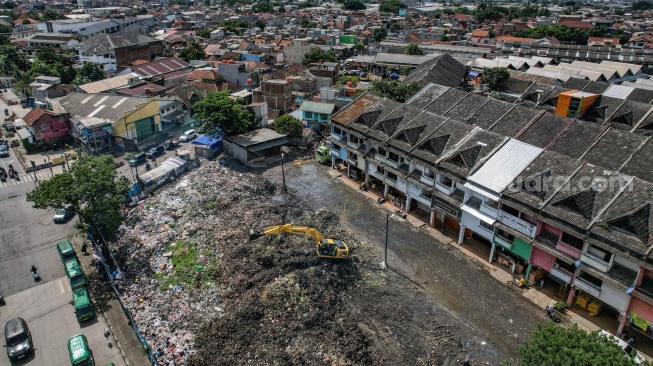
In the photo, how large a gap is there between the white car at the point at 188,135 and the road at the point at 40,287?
16.5m

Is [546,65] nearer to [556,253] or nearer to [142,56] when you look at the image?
[556,253]

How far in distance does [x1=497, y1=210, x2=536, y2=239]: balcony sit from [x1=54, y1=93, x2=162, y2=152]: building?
125ft

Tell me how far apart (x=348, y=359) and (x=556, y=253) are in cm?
1350

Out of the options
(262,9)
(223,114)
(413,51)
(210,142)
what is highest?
(262,9)

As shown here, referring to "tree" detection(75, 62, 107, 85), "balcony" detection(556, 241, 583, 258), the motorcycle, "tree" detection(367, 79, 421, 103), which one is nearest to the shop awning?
"balcony" detection(556, 241, 583, 258)

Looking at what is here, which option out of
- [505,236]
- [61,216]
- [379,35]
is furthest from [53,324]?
[379,35]

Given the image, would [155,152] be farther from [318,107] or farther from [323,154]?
[318,107]

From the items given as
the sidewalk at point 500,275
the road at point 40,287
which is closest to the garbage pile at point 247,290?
the road at point 40,287

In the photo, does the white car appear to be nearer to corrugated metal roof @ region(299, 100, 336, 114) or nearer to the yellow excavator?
corrugated metal roof @ region(299, 100, 336, 114)

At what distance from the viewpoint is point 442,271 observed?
95.0 ft

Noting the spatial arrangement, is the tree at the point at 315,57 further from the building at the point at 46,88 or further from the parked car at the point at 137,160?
the parked car at the point at 137,160

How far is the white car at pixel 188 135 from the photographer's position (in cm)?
4946

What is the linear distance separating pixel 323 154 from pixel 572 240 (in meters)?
25.2

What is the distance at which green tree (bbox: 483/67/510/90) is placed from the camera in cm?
6344
